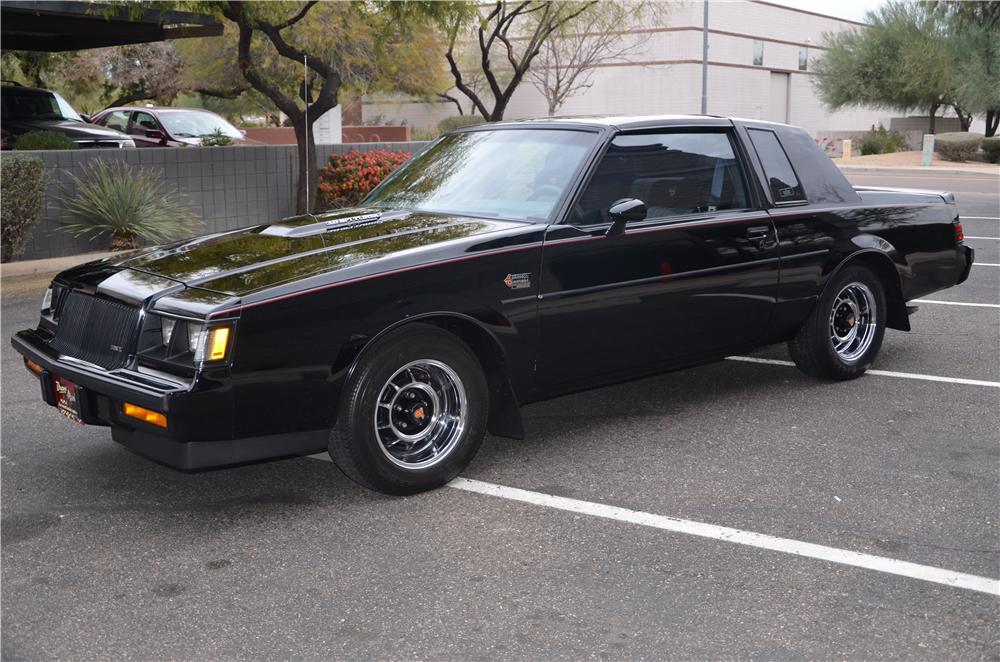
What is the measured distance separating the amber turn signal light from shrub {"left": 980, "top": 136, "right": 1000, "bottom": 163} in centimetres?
4181

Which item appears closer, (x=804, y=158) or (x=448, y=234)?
(x=448, y=234)

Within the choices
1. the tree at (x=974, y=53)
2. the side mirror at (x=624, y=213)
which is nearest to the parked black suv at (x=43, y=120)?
the side mirror at (x=624, y=213)

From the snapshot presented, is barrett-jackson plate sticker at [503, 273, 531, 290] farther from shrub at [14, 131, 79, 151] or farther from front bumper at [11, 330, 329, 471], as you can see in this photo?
shrub at [14, 131, 79, 151]

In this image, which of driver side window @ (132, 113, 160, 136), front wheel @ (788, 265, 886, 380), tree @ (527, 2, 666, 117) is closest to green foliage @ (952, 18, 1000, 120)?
tree @ (527, 2, 666, 117)

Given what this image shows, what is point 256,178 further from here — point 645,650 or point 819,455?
point 645,650

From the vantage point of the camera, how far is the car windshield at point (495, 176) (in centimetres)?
549

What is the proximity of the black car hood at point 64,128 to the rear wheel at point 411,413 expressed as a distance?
14709 mm

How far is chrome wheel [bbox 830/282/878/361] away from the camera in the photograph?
22.5ft

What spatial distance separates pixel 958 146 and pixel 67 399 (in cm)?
4186

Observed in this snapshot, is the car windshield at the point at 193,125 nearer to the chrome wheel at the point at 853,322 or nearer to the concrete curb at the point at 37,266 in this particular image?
the concrete curb at the point at 37,266

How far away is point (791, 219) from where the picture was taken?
6363 mm

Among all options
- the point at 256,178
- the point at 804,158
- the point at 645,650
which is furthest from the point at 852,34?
the point at 645,650

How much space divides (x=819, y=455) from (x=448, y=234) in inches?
87.4

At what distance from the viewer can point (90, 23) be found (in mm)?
14898
